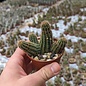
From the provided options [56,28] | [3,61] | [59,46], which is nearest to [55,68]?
[59,46]

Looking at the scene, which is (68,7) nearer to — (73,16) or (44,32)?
(73,16)

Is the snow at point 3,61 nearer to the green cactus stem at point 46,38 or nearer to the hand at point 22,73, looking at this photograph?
the hand at point 22,73

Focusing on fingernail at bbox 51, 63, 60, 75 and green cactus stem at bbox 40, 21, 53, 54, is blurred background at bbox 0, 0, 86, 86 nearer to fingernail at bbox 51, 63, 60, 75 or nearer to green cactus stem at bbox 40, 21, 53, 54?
green cactus stem at bbox 40, 21, 53, 54

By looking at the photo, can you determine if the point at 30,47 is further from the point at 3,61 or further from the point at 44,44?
the point at 3,61

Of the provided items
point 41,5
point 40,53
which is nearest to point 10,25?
point 41,5

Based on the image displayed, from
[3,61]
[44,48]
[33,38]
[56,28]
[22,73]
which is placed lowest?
[3,61]

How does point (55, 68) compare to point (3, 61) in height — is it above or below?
above

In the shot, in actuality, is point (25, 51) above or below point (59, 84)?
above
